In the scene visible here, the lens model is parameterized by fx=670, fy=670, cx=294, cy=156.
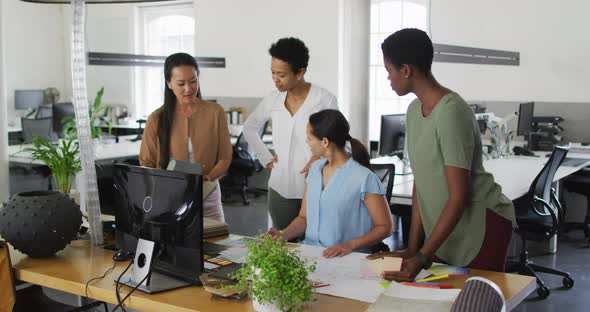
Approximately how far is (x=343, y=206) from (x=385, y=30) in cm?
597

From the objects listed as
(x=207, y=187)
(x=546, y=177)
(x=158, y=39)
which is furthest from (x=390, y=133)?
(x=158, y=39)

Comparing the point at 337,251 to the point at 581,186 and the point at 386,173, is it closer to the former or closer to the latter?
the point at 386,173

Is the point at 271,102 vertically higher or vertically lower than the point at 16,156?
higher

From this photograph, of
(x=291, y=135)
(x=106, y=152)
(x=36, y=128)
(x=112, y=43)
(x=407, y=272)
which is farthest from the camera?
Result: (x=112, y=43)

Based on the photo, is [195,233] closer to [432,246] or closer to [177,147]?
[432,246]

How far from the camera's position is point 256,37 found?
8977mm

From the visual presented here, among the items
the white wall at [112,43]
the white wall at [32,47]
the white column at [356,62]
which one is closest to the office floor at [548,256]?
the white column at [356,62]

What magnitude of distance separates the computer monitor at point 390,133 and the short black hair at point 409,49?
3.23m

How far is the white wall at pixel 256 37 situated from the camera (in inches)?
330

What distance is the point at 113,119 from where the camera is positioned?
10312 mm

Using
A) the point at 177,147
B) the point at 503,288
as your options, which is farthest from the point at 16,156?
the point at 503,288

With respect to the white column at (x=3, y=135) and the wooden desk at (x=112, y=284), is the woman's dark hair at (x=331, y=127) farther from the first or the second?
the white column at (x=3, y=135)

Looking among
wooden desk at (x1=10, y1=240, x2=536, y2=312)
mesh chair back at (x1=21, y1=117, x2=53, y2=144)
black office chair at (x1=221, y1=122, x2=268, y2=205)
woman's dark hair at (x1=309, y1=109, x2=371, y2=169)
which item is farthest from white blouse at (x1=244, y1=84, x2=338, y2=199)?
mesh chair back at (x1=21, y1=117, x2=53, y2=144)

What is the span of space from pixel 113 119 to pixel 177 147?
7.55 meters
